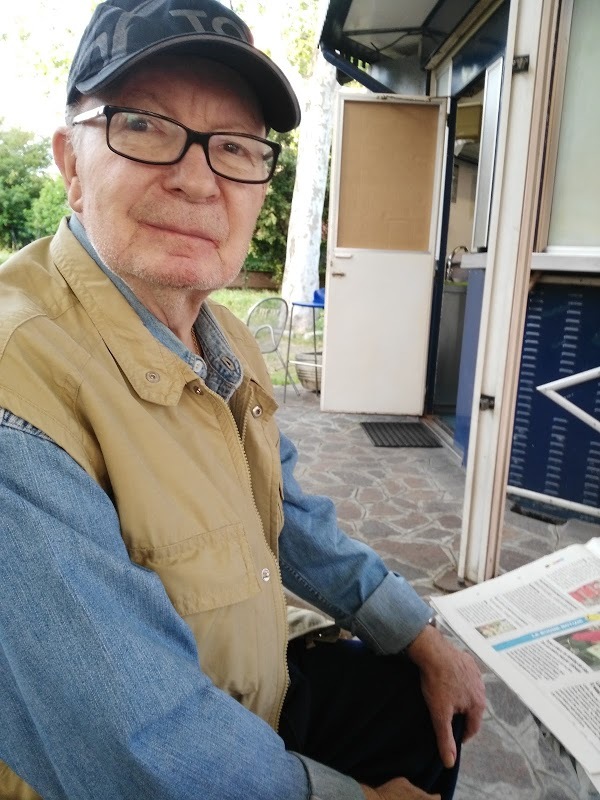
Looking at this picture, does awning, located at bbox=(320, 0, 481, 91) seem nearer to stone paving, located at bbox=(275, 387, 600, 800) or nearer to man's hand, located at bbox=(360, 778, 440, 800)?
stone paving, located at bbox=(275, 387, 600, 800)

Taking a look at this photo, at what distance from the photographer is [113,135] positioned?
3.30 feet

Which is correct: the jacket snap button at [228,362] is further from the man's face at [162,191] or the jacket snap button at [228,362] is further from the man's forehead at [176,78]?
the man's forehead at [176,78]

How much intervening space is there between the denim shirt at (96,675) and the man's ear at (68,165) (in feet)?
1.73

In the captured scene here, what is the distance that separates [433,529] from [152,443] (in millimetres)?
2854

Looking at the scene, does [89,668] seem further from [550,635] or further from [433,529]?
[433,529]

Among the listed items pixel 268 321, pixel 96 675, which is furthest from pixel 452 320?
pixel 96 675

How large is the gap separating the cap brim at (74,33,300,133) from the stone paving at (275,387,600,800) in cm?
121

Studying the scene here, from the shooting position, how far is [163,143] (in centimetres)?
103

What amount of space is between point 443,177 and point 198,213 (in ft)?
15.0

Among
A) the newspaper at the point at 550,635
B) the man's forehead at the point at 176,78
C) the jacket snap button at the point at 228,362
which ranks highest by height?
the man's forehead at the point at 176,78

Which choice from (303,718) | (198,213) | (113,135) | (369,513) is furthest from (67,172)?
(369,513)

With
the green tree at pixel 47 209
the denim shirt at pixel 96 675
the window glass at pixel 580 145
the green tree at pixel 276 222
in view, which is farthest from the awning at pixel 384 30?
the green tree at pixel 47 209

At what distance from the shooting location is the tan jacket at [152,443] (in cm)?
79

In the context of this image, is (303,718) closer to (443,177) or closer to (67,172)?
(67,172)
